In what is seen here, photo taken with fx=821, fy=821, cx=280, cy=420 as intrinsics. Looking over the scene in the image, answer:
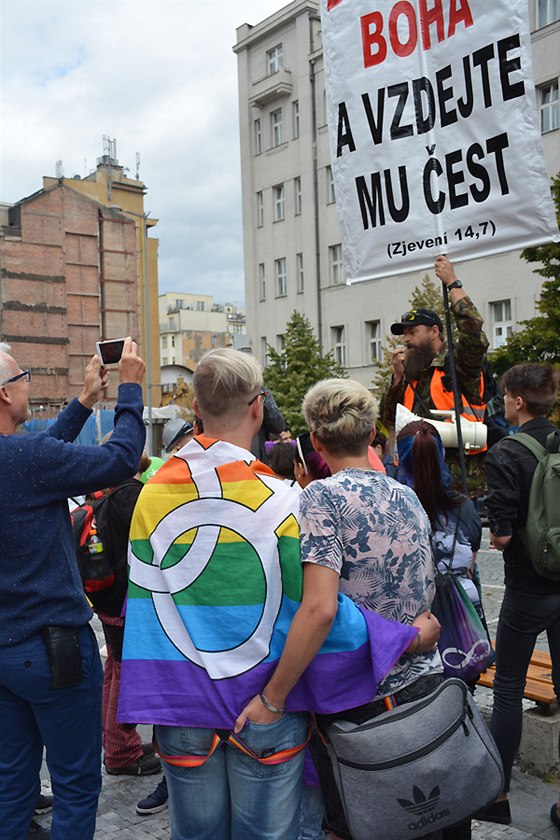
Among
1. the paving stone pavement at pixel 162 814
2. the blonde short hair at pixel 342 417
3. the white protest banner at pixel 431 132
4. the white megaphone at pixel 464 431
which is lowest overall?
the paving stone pavement at pixel 162 814

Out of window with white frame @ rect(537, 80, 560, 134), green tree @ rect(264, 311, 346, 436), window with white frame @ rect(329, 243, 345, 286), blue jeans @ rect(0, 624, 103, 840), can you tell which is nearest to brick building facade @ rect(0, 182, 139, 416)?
window with white frame @ rect(329, 243, 345, 286)

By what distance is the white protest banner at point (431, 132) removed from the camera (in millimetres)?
4312

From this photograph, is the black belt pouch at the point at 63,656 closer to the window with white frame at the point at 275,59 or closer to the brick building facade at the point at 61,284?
the window with white frame at the point at 275,59

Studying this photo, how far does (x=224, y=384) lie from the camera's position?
2555 mm

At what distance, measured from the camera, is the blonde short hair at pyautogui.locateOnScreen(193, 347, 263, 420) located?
2.56m

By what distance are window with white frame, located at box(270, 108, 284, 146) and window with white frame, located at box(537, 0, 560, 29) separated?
15883mm

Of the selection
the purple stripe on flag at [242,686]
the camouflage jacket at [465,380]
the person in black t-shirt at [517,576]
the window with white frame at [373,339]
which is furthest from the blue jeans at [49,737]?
the window with white frame at [373,339]

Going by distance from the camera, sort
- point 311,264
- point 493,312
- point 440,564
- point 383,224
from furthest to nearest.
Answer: point 311,264, point 493,312, point 383,224, point 440,564

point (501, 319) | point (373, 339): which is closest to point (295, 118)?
point (373, 339)

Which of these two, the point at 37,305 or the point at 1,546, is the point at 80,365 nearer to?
the point at 37,305

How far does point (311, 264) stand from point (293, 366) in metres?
9.01

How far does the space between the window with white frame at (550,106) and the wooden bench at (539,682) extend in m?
28.0

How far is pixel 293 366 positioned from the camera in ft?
110

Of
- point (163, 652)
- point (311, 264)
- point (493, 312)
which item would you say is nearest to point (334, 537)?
point (163, 652)
